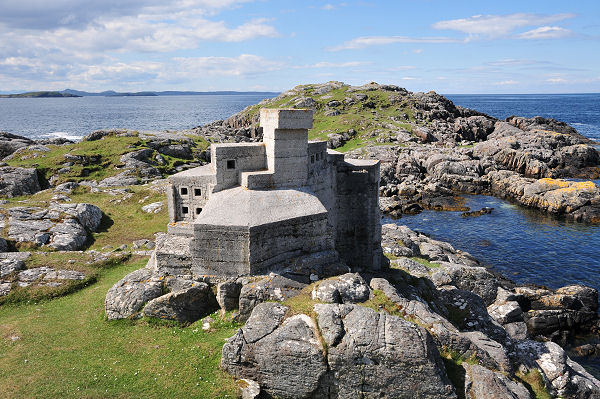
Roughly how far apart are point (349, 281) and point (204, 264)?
28.1ft

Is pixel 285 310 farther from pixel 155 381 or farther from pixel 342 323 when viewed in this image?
pixel 155 381

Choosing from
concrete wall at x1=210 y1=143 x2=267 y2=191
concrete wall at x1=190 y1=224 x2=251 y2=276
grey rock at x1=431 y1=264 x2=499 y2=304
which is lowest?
grey rock at x1=431 y1=264 x2=499 y2=304

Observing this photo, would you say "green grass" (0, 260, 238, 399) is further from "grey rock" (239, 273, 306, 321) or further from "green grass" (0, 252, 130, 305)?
"grey rock" (239, 273, 306, 321)

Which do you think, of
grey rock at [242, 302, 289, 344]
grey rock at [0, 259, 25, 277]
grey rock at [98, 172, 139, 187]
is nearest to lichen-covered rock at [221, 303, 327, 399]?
grey rock at [242, 302, 289, 344]

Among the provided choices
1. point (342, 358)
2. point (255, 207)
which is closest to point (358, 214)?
point (255, 207)

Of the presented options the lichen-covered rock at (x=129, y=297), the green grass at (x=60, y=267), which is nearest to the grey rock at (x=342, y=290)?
the lichen-covered rock at (x=129, y=297)

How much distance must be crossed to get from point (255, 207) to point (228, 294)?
17.5 feet

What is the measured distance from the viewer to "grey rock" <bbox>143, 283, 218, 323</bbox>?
78.6 feet

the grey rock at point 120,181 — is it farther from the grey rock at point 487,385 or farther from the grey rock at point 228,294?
the grey rock at point 487,385

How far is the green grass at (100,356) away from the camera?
19.1 m

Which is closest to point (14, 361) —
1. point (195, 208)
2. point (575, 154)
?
point (195, 208)

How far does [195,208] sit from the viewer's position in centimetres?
2811

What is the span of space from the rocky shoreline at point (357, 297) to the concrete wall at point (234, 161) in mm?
5781

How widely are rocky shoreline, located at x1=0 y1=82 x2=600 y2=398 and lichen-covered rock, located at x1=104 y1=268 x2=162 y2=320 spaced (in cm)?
7
